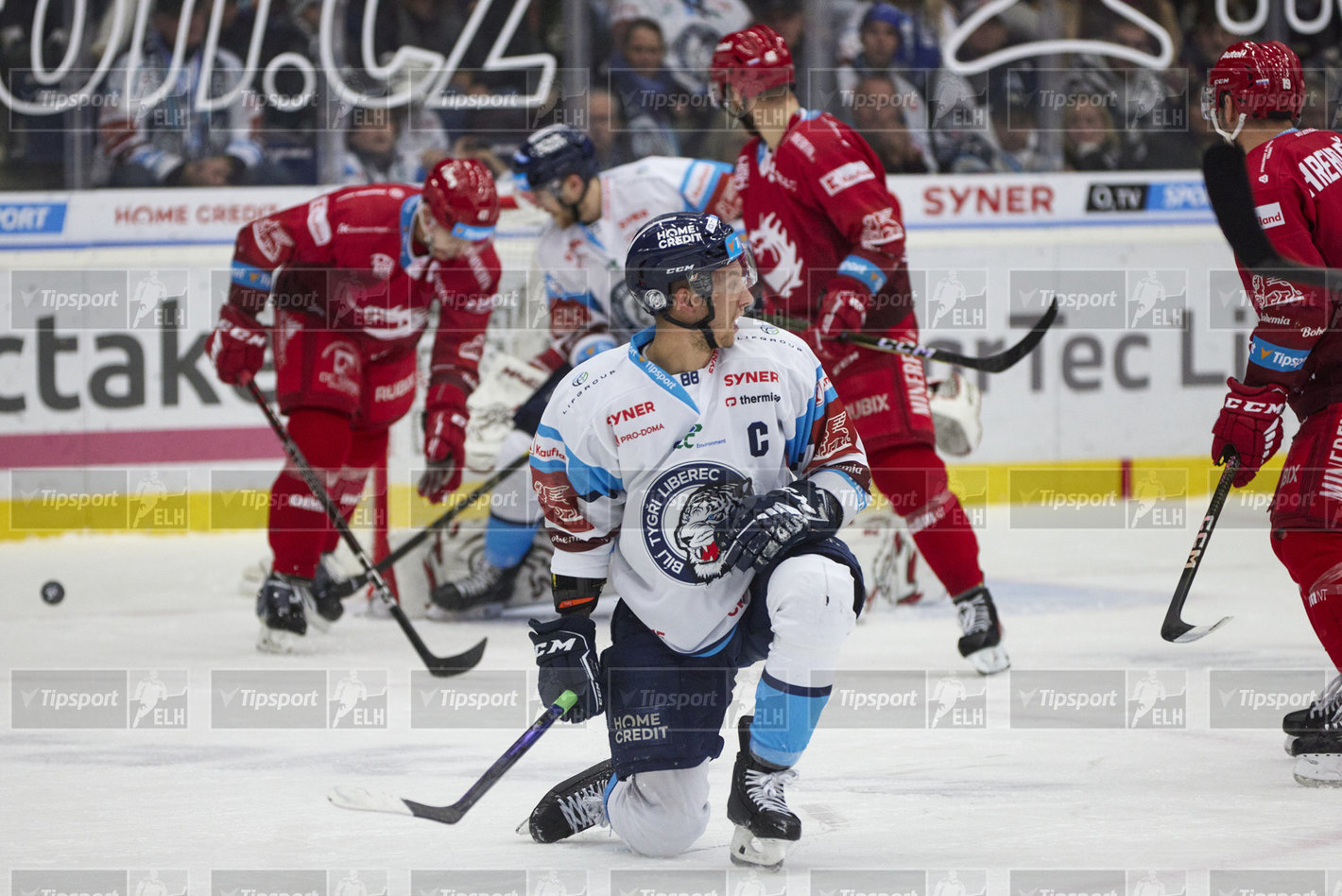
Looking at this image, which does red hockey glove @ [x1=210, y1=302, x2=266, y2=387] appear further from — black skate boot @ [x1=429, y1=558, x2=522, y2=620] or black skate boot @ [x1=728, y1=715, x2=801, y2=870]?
black skate boot @ [x1=728, y1=715, x2=801, y2=870]

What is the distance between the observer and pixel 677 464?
2.68 metres

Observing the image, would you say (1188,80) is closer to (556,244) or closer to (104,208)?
(556,244)

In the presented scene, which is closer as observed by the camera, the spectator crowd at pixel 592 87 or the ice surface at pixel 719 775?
the ice surface at pixel 719 775

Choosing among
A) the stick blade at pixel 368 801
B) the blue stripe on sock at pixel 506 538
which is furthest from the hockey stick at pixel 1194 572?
the blue stripe on sock at pixel 506 538

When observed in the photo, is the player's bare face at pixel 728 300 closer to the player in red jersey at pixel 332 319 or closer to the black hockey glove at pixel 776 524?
the black hockey glove at pixel 776 524

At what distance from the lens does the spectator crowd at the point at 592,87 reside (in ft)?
22.0

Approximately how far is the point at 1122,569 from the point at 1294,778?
107 inches

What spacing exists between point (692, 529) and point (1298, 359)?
44.7 inches

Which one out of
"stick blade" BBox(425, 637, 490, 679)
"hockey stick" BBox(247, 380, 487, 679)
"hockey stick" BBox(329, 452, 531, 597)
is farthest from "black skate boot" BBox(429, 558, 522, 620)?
"stick blade" BBox(425, 637, 490, 679)

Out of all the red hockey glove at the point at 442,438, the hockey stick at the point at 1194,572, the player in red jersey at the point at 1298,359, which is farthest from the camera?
the red hockey glove at the point at 442,438

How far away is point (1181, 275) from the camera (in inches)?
280

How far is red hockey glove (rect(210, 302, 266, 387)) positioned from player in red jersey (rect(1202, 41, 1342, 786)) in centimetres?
247

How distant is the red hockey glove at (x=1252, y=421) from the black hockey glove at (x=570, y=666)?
1179 millimetres

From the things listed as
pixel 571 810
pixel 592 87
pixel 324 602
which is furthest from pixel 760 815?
pixel 592 87
